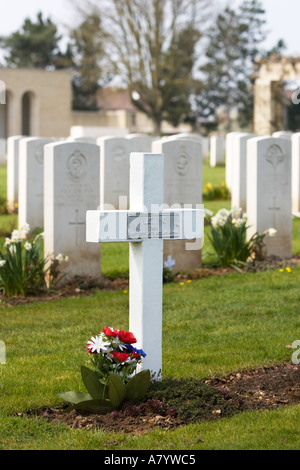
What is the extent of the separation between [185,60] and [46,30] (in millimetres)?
14190

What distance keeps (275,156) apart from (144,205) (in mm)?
5863

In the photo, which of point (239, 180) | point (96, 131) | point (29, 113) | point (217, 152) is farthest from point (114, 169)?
point (29, 113)

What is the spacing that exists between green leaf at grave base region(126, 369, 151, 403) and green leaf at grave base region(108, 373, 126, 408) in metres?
0.05

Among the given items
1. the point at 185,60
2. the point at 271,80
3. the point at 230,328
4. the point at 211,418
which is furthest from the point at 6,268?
the point at 185,60

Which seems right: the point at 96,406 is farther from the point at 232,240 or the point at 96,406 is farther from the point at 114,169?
the point at 114,169

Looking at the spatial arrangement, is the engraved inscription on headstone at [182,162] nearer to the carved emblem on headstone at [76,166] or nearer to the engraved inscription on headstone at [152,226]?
the carved emblem on headstone at [76,166]

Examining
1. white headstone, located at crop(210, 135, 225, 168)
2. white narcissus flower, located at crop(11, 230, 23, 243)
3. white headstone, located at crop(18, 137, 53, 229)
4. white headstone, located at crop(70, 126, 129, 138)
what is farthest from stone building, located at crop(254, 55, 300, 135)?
white narcissus flower, located at crop(11, 230, 23, 243)

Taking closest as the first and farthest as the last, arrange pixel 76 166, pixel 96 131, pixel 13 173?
1. pixel 76 166
2. pixel 13 173
3. pixel 96 131

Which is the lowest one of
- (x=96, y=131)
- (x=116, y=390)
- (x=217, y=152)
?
(x=116, y=390)

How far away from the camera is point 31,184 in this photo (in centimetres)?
1218

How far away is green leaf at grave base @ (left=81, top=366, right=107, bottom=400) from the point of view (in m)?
4.18

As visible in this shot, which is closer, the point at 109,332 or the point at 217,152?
the point at 109,332

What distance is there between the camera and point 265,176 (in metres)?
9.90
